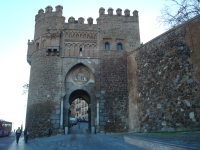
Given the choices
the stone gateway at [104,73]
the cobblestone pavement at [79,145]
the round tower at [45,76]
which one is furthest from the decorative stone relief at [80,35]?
the cobblestone pavement at [79,145]

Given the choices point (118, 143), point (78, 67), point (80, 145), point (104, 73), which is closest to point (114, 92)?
point (104, 73)

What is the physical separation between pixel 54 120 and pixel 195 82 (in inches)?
374

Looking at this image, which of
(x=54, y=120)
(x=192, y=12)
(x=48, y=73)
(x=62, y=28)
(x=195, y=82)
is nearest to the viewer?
(x=192, y=12)

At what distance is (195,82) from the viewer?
9.64 m

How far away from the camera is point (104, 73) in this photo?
51.8 feet

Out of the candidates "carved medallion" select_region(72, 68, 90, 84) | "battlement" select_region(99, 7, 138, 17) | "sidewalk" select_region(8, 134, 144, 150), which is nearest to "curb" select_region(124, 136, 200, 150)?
"sidewalk" select_region(8, 134, 144, 150)

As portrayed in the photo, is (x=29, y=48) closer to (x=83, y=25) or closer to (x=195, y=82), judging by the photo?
(x=83, y=25)

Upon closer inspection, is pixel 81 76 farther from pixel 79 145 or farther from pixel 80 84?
pixel 79 145

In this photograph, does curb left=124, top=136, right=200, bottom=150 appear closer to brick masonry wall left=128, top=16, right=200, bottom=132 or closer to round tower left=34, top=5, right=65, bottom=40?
brick masonry wall left=128, top=16, right=200, bottom=132

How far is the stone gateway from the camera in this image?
11.7 metres

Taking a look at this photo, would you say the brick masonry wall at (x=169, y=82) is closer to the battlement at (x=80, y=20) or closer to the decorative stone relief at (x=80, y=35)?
the decorative stone relief at (x=80, y=35)

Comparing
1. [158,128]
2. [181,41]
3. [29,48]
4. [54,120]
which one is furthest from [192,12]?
[29,48]

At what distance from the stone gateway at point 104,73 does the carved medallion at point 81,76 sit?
8 centimetres

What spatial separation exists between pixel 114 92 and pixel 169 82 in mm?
5109
